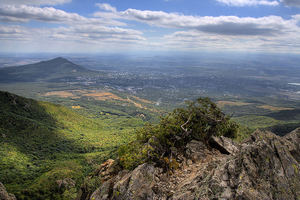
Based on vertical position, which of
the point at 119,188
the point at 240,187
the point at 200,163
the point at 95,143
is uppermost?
the point at 240,187

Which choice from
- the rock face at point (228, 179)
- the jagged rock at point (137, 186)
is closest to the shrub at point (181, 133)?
the jagged rock at point (137, 186)

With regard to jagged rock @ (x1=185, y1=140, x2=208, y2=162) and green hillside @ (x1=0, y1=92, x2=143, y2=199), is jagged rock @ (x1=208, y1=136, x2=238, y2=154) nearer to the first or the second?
jagged rock @ (x1=185, y1=140, x2=208, y2=162)

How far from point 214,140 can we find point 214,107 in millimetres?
5497

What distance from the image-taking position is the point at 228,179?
14.0 meters

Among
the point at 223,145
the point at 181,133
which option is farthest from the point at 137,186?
the point at 223,145

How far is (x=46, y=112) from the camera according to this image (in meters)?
147

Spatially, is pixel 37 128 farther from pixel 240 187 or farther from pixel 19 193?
pixel 240 187

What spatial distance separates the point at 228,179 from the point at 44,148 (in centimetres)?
10780

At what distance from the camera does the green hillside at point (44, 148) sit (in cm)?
5725

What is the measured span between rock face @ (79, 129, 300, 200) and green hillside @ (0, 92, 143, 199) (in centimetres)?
4094

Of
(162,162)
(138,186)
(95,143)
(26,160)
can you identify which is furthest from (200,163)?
(95,143)

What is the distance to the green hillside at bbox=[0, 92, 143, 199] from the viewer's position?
57250 millimetres

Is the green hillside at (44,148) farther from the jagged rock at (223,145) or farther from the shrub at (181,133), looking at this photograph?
the jagged rock at (223,145)

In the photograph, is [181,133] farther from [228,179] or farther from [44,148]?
[44,148]
